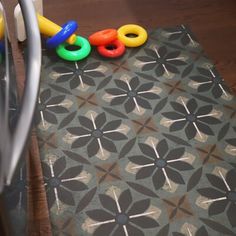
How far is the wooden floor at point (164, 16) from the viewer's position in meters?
1.71

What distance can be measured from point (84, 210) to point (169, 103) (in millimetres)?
528

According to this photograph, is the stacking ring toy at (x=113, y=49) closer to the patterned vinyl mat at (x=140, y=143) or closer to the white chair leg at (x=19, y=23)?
the patterned vinyl mat at (x=140, y=143)

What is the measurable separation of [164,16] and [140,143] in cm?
73

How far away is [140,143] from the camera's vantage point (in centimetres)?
136

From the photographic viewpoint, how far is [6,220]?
599 mm

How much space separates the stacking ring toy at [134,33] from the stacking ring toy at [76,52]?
Answer: 15 cm

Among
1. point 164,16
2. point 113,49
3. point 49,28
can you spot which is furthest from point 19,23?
point 164,16

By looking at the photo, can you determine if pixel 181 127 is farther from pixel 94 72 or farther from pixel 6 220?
pixel 6 220

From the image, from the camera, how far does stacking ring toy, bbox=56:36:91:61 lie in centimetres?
158

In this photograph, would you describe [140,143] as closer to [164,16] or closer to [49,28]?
[49,28]

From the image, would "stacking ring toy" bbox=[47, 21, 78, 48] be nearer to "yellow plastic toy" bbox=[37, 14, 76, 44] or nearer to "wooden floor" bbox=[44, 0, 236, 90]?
"yellow plastic toy" bbox=[37, 14, 76, 44]

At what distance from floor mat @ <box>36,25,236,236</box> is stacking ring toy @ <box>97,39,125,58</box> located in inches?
1.3

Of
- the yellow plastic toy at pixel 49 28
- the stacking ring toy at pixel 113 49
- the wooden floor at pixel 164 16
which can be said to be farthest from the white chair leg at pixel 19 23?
the stacking ring toy at pixel 113 49

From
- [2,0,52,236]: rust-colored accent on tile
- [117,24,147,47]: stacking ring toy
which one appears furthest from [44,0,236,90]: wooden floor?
[2,0,52,236]: rust-colored accent on tile
